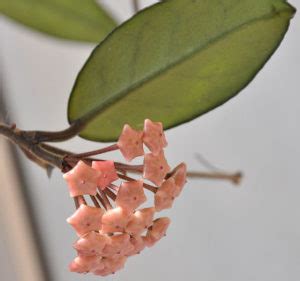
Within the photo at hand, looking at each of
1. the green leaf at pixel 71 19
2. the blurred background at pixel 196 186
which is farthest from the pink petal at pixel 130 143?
the blurred background at pixel 196 186

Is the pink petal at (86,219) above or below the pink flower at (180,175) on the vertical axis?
below

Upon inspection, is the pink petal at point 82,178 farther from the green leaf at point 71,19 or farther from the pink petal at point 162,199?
the green leaf at point 71,19

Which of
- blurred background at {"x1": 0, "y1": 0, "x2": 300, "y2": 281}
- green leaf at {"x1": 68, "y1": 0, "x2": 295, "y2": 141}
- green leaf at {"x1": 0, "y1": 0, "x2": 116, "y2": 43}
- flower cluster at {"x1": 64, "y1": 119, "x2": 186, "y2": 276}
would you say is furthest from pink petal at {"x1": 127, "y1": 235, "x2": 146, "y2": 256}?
blurred background at {"x1": 0, "y1": 0, "x2": 300, "y2": 281}

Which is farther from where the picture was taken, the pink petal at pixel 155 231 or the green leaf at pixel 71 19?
the green leaf at pixel 71 19

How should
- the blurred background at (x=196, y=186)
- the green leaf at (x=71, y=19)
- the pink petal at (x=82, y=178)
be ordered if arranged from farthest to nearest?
1. the blurred background at (x=196, y=186)
2. the green leaf at (x=71, y=19)
3. the pink petal at (x=82, y=178)

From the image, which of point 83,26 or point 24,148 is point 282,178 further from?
point 24,148

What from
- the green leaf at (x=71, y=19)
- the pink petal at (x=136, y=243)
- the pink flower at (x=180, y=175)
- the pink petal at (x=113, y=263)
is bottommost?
the pink petal at (x=113, y=263)

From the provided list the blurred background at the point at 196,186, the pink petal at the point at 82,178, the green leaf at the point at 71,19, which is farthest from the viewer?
the blurred background at the point at 196,186

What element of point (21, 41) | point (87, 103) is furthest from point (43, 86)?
point (87, 103)
